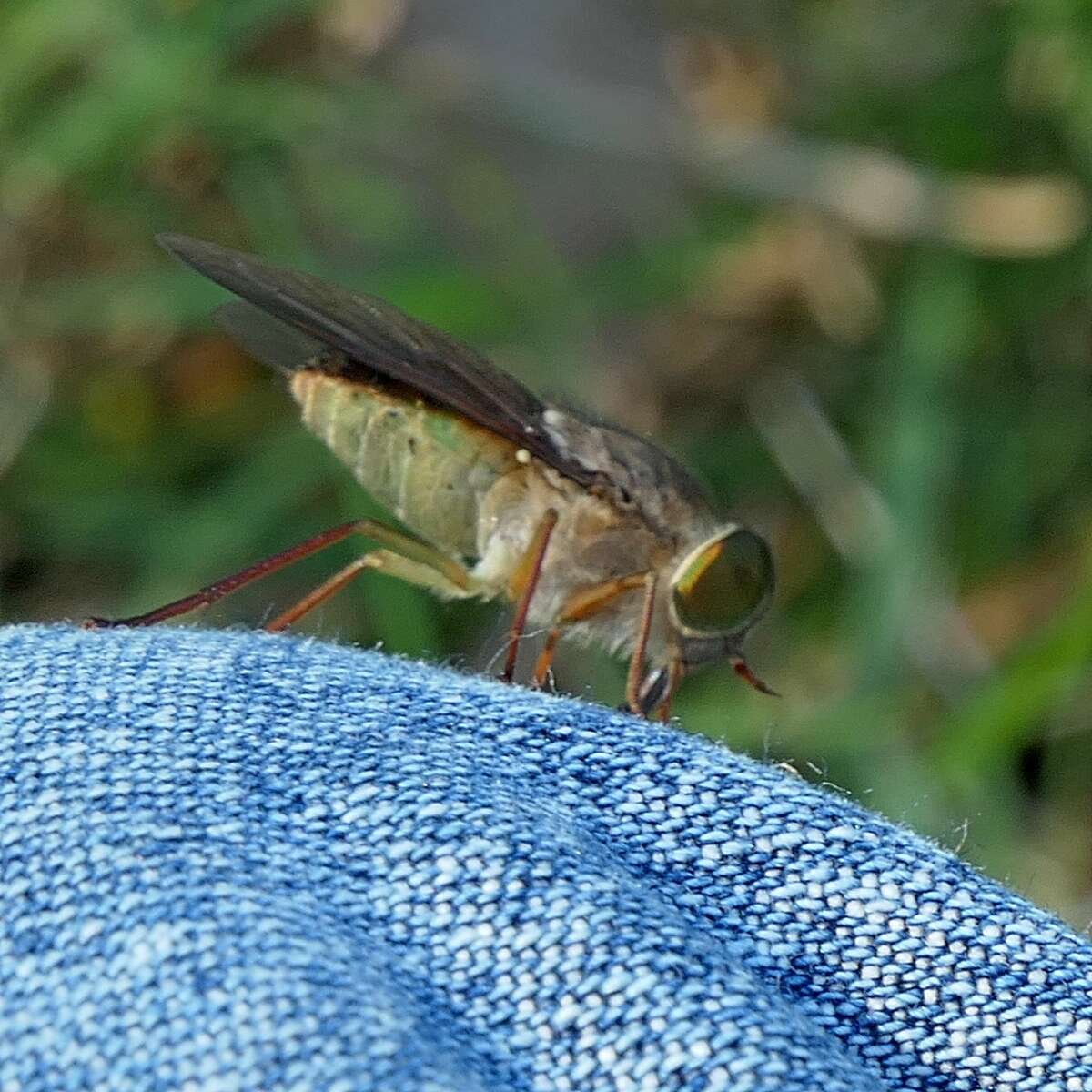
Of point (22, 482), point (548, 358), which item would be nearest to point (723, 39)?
point (548, 358)

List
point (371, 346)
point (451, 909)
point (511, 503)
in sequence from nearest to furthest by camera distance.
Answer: point (451, 909) → point (371, 346) → point (511, 503)

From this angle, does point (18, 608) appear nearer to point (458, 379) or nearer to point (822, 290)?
point (458, 379)

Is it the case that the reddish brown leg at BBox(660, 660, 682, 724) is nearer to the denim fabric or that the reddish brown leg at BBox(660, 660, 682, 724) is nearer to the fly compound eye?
the fly compound eye

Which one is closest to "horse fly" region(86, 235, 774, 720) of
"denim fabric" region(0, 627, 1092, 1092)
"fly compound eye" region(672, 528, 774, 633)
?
"fly compound eye" region(672, 528, 774, 633)

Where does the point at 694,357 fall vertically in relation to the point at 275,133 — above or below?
below

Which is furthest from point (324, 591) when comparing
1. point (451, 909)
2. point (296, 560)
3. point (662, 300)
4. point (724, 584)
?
point (662, 300)

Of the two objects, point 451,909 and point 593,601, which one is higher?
point 451,909

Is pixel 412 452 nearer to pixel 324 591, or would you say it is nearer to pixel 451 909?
pixel 324 591
